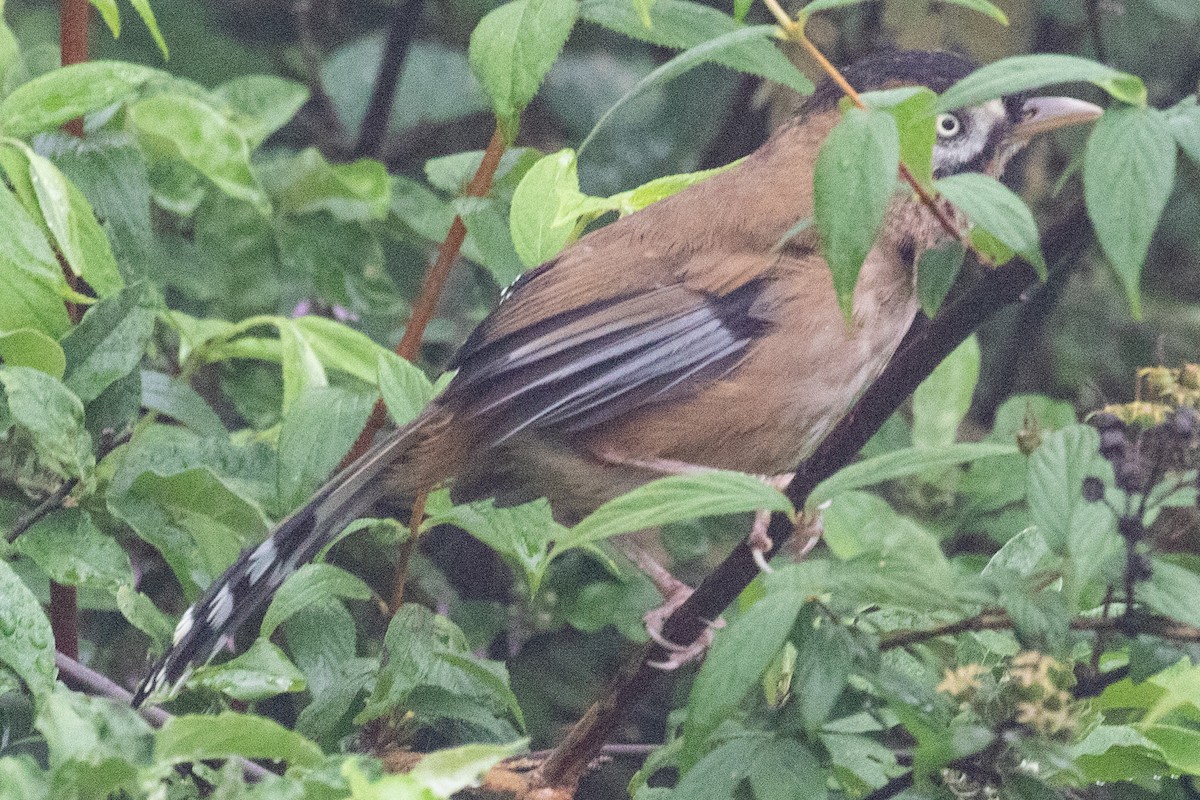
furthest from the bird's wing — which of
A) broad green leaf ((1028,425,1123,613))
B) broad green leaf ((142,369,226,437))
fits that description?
broad green leaf ((1028,425,1123,613))

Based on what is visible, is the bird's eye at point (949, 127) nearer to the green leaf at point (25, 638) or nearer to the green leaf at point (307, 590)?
the green leaf at point (307, 590)

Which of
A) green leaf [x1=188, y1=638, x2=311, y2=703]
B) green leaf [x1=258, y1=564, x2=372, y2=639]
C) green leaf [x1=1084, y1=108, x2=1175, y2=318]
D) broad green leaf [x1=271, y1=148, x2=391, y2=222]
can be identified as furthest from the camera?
broad green leaf [x1=271, y1=148, x2=391, y2=222]

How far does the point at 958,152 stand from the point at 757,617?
5.74ft

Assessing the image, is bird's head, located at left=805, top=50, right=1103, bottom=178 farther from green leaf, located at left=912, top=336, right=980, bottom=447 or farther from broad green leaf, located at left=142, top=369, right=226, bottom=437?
broad green leaf, located at left=142, top=369, right=226, bottom=437

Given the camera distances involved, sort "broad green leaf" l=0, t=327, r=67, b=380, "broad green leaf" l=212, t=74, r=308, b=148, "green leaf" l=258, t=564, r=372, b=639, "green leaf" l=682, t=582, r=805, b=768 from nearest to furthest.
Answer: "green leaf" l=682, t=582, r=805, b=768 < "green leaf" l=258, t=564, r=372, b=639 < "broad green leaf" l=0, t=327, r=67, b=380 < "broad green leaf" l=212, t=74, r=308, b=148

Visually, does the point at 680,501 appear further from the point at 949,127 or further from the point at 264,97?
the point at 264,97

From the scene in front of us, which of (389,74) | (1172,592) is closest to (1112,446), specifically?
(1172,592)

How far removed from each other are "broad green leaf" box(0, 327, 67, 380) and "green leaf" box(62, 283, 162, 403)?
0.04 m

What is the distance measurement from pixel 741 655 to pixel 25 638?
3.03 ft

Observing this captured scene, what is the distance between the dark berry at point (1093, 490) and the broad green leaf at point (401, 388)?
1.13 meters

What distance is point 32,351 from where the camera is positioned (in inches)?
93.5

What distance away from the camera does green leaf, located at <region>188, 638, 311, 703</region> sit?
83.3 inches

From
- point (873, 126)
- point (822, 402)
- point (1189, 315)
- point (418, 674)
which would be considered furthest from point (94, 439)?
point (1189, 315)

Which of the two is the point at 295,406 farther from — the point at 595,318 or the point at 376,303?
the point at 376,303
